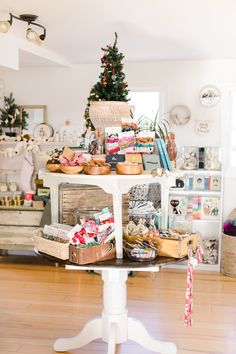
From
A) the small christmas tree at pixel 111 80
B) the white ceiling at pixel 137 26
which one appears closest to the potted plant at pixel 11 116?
the white ceiling at pixel 137 26

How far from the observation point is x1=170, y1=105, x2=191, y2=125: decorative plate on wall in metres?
5.25

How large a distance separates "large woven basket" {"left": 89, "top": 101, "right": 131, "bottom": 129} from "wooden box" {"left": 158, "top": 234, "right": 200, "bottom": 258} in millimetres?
727

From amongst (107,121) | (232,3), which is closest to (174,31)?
(232,3)

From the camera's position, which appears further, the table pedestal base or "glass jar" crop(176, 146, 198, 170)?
"glass jar" crop(176, 146, 198, 170)

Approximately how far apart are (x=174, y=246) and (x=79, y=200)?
70 centimetres

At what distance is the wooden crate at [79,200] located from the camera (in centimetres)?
296

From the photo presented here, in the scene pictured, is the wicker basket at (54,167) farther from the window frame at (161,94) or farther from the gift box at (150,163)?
the window frame at (161,94)

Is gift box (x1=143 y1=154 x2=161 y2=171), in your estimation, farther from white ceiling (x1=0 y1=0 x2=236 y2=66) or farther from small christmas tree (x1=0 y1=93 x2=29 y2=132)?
small christmas tree (x1=0 y1=93 x2=29 y2=132)

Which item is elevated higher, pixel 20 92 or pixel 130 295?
pixel 20 92

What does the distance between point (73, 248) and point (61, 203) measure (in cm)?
49

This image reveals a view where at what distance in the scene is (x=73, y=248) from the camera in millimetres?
2545

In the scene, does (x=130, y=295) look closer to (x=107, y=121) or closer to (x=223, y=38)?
(x=107, y=121)

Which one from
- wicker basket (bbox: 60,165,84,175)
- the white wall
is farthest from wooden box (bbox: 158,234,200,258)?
the white wall

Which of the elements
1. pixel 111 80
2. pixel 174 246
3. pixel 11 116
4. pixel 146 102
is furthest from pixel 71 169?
pixel 11 116
